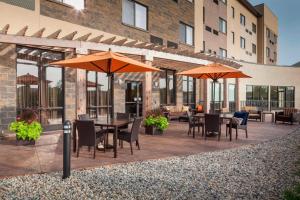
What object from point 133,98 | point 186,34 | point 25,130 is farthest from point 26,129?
point 186,34

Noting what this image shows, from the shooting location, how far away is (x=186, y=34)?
2050 centimetres

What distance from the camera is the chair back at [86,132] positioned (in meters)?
6.86

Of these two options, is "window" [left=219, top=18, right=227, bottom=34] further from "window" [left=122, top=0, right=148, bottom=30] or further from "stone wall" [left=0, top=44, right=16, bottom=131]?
"stone wall" [left=0, top=44, right=16, bottom=131]

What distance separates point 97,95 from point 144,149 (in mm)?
6352

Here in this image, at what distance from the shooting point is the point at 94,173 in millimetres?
5680

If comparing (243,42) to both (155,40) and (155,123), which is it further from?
(155,123)

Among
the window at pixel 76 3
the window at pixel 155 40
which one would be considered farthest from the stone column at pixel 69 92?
the window at pixel 155 40

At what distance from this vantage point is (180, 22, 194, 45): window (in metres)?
20.1

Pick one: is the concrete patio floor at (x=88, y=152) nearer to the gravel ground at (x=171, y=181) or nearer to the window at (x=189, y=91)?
the gravel ground at (x=171, y=181)

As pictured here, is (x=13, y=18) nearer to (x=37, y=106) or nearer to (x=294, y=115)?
(x=37, y=106)

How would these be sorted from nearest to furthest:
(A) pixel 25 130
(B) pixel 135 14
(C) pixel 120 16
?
(A) pixel 25 130, (C) pixel 120 16, (B) pixel 135 14

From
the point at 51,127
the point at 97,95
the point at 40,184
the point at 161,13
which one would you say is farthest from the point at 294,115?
the point at 40,184

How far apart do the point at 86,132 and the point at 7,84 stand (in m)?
4.65

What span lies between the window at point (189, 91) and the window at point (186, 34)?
268cm
